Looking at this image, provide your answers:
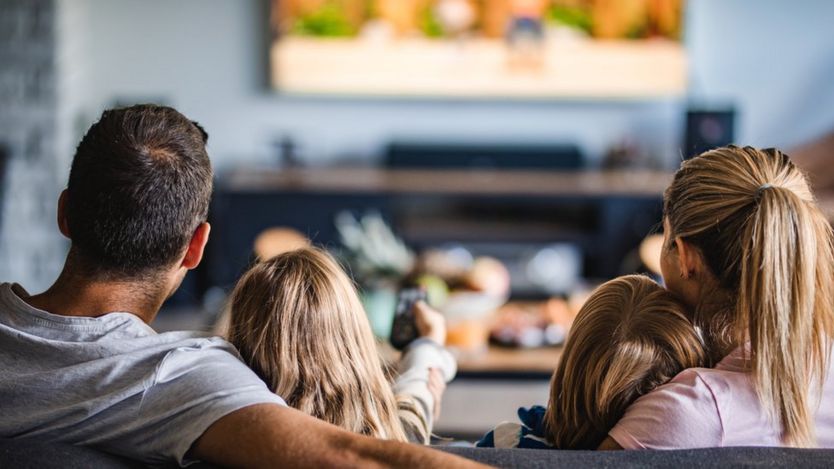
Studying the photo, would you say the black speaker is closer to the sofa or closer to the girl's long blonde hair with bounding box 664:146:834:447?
the girl's long blonde hair with bounding box 664:146:834:447

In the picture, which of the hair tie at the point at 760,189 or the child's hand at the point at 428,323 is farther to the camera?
the child's hand at the point at 428,323

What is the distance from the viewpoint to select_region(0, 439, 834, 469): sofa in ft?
3.70

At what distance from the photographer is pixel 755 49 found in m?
5.31

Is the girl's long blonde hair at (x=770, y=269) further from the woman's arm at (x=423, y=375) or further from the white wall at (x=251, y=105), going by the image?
the white wall at (x=251, y=105)

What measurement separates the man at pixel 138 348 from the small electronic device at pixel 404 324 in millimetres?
564

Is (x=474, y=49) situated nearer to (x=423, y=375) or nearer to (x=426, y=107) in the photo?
(x=426, y=107)

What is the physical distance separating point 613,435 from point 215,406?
52 cm

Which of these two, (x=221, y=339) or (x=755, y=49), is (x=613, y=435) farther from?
(x=755, y=49)

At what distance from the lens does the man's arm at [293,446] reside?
3.51 feet

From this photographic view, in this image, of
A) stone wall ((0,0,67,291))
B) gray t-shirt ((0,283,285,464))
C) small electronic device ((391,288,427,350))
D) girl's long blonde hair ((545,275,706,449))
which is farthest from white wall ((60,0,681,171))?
gray t-shirt ((0,283,285,464))

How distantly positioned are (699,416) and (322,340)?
19.8 inches

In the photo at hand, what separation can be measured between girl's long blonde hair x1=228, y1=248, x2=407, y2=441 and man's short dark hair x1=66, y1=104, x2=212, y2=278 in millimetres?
151

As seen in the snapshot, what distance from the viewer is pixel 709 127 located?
4902 millimetres

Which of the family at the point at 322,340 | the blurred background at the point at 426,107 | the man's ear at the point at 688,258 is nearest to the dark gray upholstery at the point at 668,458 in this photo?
the family at the point at 322,340
